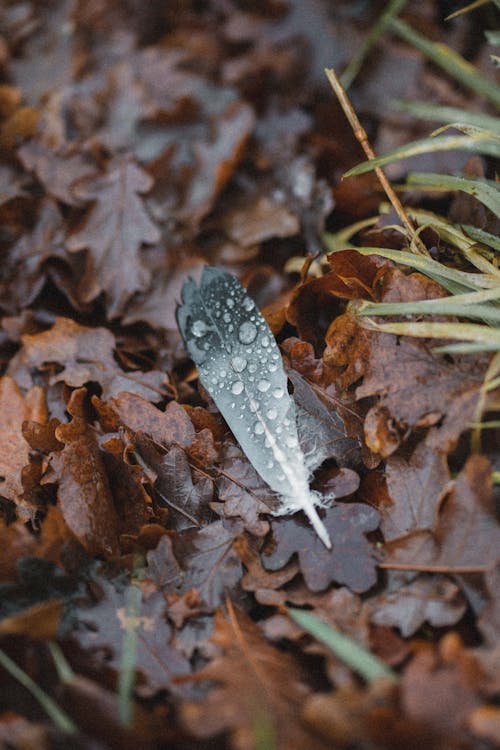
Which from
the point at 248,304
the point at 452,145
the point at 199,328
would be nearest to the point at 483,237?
the point at 452,145

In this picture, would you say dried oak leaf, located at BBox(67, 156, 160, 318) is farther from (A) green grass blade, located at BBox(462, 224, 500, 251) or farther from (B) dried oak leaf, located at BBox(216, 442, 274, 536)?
(A) green grass blade, located at BBox(462, 224, 500, 251)

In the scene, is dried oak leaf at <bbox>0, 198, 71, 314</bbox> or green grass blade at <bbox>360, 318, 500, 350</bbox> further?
dried oak leaf at <bbox>0, 198, 71, 314</bbox>

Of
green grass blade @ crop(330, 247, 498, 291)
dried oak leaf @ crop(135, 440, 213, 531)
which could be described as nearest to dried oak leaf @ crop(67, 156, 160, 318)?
dried oak leaf @ crop(135, 440, 213, 531)

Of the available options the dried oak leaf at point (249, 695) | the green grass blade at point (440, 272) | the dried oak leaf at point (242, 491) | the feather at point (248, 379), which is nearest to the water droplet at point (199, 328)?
the feather at point (248, 379)

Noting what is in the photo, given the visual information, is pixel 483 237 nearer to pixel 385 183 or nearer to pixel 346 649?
pixel 385 183

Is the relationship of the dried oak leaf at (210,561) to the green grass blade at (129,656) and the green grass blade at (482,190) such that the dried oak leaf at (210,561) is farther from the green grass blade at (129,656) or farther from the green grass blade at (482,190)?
the green grass blade at (482,190)

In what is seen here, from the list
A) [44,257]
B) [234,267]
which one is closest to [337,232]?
[234,267]
